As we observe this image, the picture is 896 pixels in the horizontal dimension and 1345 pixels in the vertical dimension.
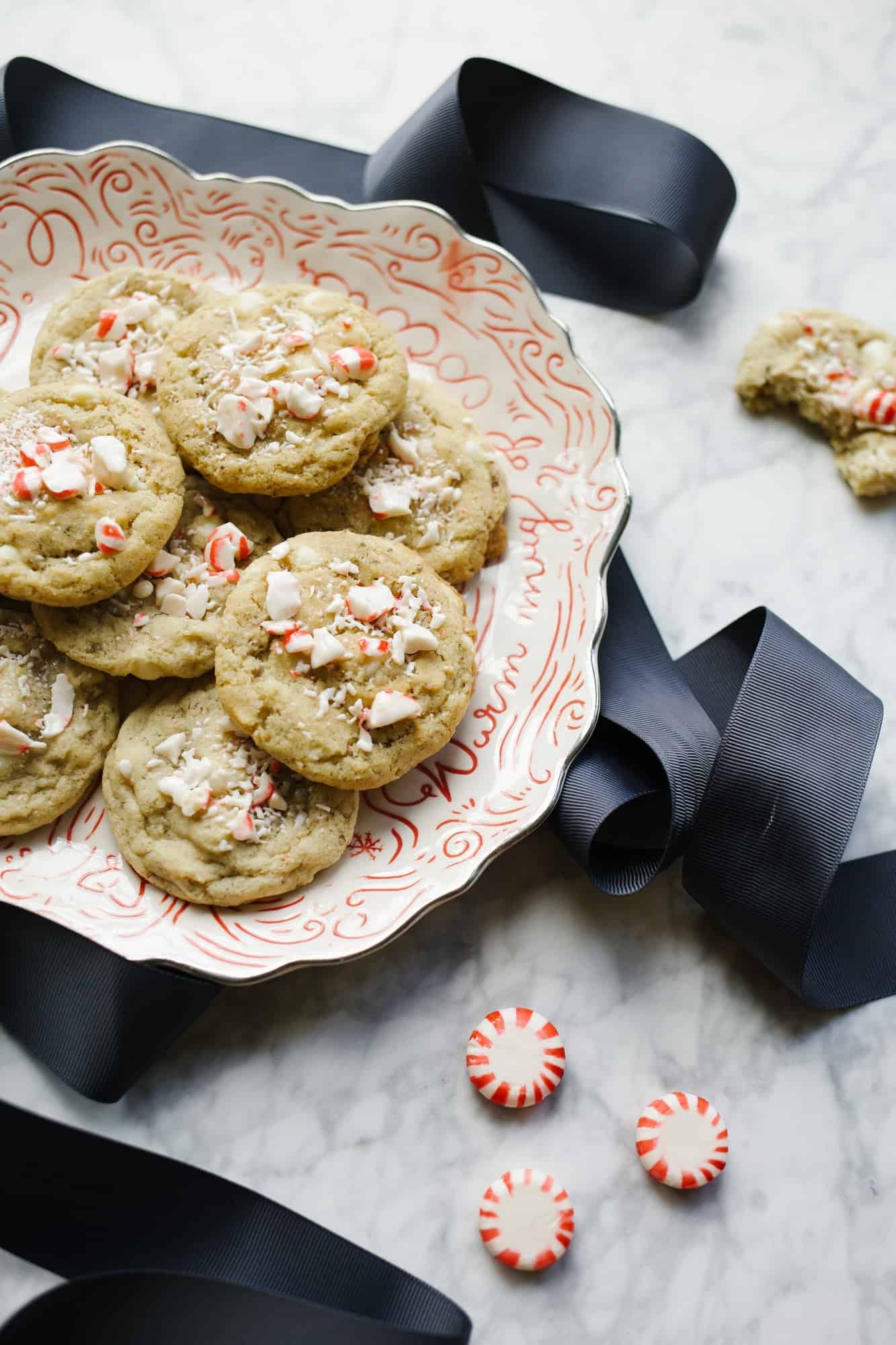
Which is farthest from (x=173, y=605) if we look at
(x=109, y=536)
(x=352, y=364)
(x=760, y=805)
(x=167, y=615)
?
(x=760, y=805)

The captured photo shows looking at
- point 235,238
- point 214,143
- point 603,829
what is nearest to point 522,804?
point 603,829

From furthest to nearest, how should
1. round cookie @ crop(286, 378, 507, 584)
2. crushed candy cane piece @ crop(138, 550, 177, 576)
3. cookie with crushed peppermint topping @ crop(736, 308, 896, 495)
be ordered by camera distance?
cookie with crushed peppermint topping @ crop(736, 308, 896, 495)
round cookie @ crop(286, 378, 507, 584)
crushed candy cane piece @ crop(138, 550, 177, 576)

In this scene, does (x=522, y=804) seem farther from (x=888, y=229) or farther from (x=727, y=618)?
(x=888, y=229)

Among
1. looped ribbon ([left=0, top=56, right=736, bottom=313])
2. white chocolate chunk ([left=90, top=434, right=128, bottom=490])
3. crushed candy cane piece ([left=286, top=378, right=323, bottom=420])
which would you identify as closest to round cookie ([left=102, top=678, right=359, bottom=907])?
white chocolate chunk ([left=90, top=434, right=128, bottom=490])

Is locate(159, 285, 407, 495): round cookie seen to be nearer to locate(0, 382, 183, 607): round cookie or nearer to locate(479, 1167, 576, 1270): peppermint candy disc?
locate(0, 382, 183, 607): round cookie

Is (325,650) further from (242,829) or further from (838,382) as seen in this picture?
(838,382)

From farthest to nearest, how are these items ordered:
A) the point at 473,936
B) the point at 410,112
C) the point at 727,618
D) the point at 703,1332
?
the point at 410,112 → the point at 727,618 → the point at 473,936 → the point at 703,1332

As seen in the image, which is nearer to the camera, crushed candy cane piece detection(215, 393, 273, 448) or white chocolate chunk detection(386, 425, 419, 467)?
crushed candy cane piece detection(215, 393, 273, 448)

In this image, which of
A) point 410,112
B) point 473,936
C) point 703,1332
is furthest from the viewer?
point 410,112
